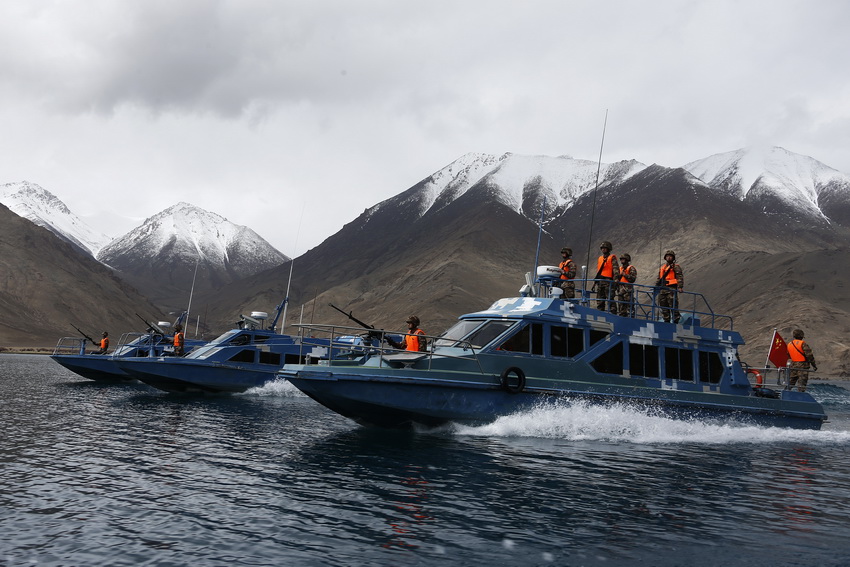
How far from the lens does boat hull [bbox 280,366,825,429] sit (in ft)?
48.8

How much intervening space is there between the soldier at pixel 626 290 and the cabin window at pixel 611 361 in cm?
118

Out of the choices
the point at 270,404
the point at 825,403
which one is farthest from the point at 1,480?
the point at 825,403

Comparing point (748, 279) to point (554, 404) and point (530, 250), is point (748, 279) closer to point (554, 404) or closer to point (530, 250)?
point (530, 250)

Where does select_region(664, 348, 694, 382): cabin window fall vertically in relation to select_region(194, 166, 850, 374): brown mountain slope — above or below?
below

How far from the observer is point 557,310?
1678cm

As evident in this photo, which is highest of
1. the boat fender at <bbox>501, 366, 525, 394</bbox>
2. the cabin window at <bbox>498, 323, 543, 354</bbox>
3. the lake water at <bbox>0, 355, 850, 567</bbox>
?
the cabin window at <bbox>498, 323, 543, 354</bbox>

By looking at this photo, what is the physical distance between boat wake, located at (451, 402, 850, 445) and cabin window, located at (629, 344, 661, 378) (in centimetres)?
113

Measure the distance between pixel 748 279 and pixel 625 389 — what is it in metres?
98.7

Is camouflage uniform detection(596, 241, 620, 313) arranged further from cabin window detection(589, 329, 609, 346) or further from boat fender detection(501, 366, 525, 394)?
boat fender detection(501, 366, 525, 394)

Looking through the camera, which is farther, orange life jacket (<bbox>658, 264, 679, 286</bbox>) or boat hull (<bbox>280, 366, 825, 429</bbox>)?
orange life jacket (<bbox>658, 264, 679, 286</bbox>)

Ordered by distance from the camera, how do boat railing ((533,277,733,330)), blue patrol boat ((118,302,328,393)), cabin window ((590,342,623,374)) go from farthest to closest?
blue patrol boat ((118,302,328,393))
boat railing ((533,277,733,330))
cabin window ((590,342,623,374))

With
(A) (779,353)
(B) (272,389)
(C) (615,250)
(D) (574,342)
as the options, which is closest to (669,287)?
(D) (574,342)

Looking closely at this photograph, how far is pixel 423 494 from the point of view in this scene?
33.6ft

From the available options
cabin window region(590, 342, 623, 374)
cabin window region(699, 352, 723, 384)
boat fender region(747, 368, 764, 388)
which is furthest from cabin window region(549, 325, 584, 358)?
boat fender region(747, 368, 764, 388)
